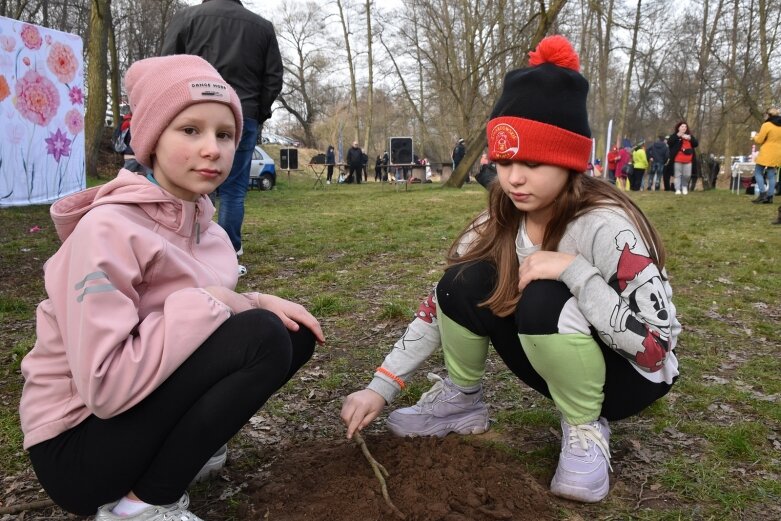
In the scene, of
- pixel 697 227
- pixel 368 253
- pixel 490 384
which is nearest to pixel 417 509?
pixel 490 384

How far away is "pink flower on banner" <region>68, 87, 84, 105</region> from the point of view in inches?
364

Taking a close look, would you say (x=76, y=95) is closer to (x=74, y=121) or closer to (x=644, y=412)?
(x=74, y=121)

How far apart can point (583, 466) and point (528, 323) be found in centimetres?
44

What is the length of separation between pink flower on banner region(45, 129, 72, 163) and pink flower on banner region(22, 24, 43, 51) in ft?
3.89

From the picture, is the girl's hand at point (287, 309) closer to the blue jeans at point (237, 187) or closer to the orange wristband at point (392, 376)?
the orange wristband at point (392, 376)

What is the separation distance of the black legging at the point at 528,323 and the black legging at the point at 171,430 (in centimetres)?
67

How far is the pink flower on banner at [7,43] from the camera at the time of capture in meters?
7.87

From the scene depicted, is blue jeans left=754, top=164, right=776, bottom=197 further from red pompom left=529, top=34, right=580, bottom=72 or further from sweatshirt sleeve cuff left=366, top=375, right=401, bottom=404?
sweatshirt sleeve cuff left=366, top=375, right=401, bottom=404

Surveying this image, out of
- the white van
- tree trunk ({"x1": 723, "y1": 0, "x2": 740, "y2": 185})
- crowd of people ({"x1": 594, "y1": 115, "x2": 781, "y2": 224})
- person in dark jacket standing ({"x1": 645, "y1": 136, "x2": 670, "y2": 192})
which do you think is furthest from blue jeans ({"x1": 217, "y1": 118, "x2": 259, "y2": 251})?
tree trunk ({"x1": 723, "y1": 0, "x2": 740, "y2": 185})

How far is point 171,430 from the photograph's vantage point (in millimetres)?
1487

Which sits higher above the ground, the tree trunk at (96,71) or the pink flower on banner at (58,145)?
the tree trunk at (96,71)

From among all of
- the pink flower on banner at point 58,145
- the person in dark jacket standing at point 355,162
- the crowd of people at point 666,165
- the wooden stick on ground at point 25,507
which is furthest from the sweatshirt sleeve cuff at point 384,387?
the person in dark jacket standing at point 355,162

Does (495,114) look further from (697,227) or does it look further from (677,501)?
(697,227)

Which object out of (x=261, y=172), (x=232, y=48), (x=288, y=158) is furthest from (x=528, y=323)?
(x=288, y=158)
